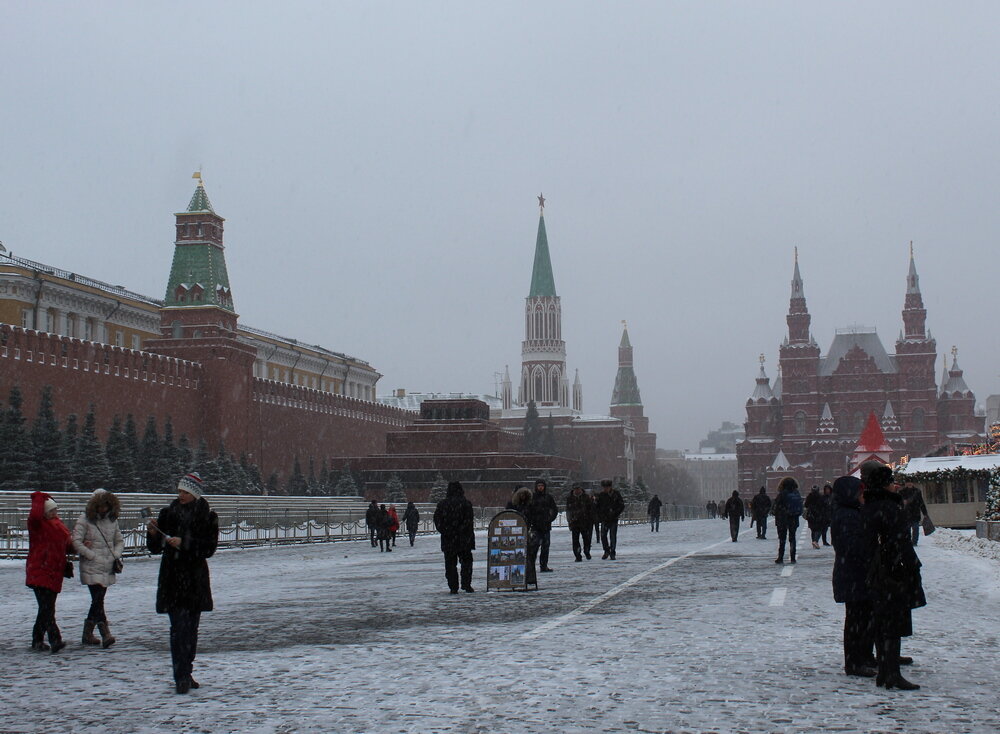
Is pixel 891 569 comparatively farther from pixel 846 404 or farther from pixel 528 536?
pixel 846 404

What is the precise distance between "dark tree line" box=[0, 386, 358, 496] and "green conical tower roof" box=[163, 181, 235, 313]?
9.54m

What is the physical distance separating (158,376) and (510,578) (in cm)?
4944

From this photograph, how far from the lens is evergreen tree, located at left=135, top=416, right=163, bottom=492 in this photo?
162 ft

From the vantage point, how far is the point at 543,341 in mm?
145625

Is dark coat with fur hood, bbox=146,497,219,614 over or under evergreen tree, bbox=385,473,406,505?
under

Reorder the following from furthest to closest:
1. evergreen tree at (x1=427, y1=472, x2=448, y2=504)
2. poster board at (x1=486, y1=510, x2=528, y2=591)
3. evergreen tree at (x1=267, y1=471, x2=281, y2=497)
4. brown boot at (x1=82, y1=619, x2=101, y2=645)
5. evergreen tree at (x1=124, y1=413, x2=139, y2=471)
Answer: evergreen tree at (x1=267, y1=471, x2=281, y2=497) < evergreen tree at (x1=427, y1=472, x2=448, y2=504) < evergreen tree at (x1=124, y1=413, x2=139, y2=471) < poster board at (x1=486, y1=510, x2=528, y2=591) < brown boot at (x1=82, y1=619, x2=101, y2=645)

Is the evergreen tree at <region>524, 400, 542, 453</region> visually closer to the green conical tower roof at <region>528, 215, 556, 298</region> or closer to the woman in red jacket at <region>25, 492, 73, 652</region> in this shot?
the green conical tower roof at <region>528, 215, 556, 298</region>

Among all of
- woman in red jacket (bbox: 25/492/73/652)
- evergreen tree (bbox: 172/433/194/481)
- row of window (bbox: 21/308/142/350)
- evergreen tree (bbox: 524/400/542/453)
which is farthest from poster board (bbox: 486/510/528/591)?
evergreen tree (bbox: 524/400/542/453)

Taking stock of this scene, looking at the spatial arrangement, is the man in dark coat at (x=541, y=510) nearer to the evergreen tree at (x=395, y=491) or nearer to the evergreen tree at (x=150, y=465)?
the evergreen tree at (x=150, y=465)

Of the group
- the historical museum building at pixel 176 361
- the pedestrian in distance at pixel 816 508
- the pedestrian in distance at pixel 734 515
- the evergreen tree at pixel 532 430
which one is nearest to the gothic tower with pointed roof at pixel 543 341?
the evergreen tree at pixel 532 430

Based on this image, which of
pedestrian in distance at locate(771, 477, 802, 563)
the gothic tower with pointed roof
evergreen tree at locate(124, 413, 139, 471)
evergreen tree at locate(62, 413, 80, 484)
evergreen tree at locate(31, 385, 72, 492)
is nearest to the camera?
pedestrian in distance at locate(771, 477, 802, 563)

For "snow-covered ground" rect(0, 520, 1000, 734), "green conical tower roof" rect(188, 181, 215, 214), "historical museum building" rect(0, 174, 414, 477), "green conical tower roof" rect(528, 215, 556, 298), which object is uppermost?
"green conical tower roof" rect(528, 215, 556, 298)

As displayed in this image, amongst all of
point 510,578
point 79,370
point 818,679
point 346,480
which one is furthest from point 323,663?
point 346,480

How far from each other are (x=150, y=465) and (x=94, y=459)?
3.85 meters
